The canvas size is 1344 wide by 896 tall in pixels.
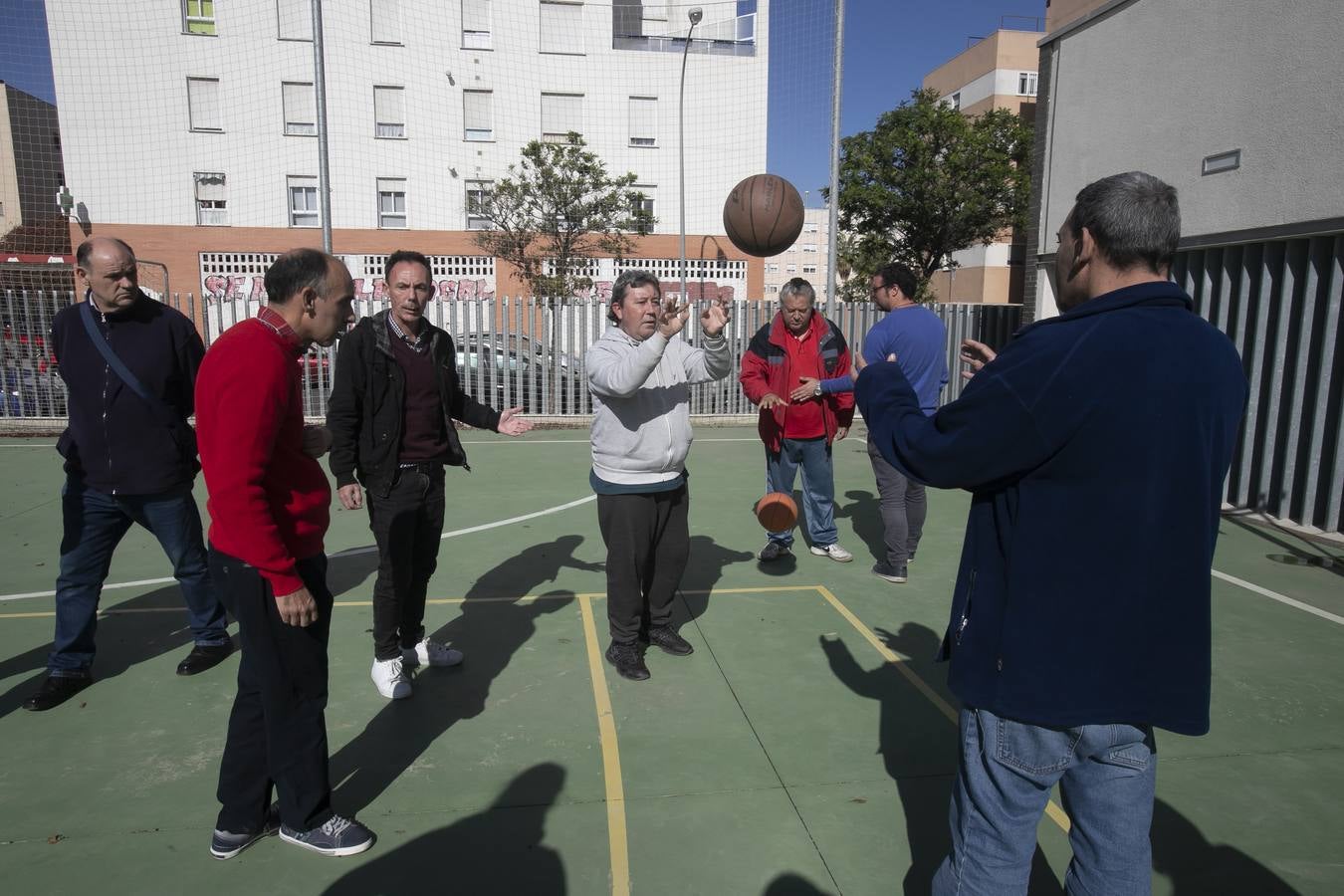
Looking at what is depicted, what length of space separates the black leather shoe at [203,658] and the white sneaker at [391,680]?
1.06m

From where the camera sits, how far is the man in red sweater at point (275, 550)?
2.52m

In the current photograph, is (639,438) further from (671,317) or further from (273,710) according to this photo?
(273,710)

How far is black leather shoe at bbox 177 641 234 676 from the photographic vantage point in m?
4.43

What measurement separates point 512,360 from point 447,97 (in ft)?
67.4

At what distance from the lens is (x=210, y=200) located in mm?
29656

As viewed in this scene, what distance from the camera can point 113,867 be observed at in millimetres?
2865

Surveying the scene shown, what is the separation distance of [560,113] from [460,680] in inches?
1206

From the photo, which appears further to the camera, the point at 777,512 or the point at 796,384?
the point at 796,384

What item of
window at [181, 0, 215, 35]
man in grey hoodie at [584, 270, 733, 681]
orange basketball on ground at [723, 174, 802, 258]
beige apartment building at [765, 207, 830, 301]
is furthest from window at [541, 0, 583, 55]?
beige apartment building at [765, 207, 830, 301]

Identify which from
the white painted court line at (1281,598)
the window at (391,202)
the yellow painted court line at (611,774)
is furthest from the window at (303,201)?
the white painted court line at (1281,598)

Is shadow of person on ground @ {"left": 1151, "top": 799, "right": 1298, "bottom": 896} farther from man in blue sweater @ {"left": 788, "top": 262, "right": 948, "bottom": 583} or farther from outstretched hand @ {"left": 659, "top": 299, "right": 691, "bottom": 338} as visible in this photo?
outstretched hand @ {"left": 659, "top": 299, "right": 691, "bottom": 338}

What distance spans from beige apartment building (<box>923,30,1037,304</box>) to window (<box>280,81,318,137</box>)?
2758 cm

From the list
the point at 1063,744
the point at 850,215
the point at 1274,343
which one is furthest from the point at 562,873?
the point at 850,215

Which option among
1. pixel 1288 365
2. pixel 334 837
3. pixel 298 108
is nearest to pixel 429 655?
pixel 334 837
